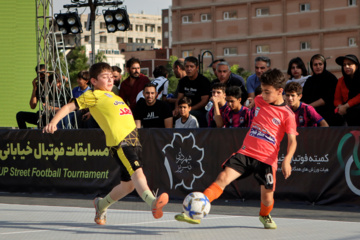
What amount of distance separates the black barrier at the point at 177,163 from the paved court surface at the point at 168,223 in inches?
17.3

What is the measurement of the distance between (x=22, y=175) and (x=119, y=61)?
426 feet

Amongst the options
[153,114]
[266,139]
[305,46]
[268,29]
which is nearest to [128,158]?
[266,139]

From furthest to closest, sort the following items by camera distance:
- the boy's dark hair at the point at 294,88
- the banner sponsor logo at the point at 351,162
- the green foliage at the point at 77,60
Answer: the green foliage at the point at 77,60 < the boy's dark hair at the point at 294,88 < the banner sponsor logo at the point at 351,162

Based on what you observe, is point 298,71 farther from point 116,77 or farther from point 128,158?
point 128,158

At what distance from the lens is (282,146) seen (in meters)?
10.8

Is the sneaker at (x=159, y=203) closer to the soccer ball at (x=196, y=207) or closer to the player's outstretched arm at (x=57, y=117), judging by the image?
the soccer ball at (x=196, y=207)

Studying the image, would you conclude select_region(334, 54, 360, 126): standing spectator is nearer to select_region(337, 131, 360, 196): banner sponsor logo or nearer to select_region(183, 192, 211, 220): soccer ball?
select_region(337, 131, 360, 196): banner sponsor logo

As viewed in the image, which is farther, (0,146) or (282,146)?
(0,146)

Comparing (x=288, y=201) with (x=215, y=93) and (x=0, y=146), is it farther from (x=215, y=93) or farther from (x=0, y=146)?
(x=0, y=146)

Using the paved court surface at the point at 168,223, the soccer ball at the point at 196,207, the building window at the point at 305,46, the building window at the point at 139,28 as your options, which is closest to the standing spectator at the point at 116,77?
the paved court surface at the point at 168,223

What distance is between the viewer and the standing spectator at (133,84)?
13516 mm

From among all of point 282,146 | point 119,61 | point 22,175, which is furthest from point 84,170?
point 119,61

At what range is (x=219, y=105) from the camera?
1175cm

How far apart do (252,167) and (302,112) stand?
3.96m
